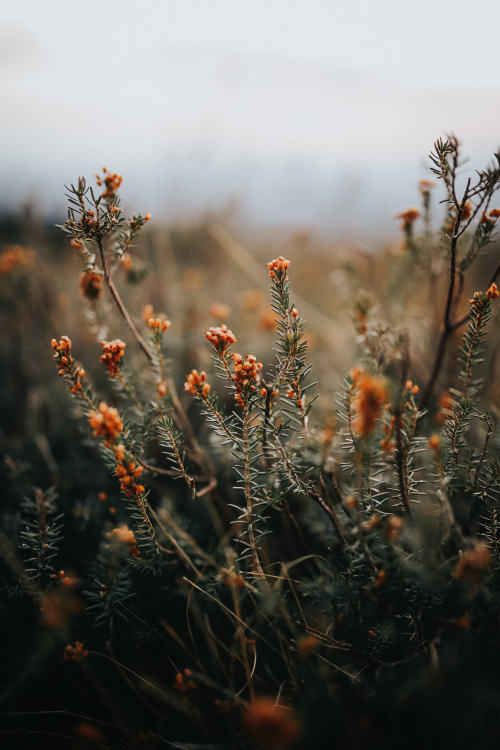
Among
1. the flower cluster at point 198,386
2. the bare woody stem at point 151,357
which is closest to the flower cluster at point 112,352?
the bare woody stem at point 151,357

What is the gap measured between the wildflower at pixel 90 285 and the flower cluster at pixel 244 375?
35.6 inches

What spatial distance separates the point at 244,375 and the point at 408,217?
139 cm

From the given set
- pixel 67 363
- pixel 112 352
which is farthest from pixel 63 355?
pixel 112 352

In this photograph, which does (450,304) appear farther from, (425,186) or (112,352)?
(112,352)

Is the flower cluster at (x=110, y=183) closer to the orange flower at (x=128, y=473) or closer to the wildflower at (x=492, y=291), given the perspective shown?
the orange flower at (x=128, y=473)

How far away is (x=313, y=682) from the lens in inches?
45.3

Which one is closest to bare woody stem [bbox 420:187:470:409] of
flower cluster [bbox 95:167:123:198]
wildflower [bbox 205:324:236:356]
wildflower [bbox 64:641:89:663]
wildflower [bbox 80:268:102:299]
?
wildflower [bbox 205:324:236:356]

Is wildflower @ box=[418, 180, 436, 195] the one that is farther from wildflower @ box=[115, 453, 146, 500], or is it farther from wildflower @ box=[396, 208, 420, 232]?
wildflower @ box=[115, 453, 146, 500]

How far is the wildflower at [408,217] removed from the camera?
1932mm

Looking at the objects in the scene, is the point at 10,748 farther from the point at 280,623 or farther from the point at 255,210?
the point at 255,210

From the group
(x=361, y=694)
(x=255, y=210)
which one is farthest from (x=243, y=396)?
(x=255, y=210)

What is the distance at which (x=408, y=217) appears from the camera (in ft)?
6.45

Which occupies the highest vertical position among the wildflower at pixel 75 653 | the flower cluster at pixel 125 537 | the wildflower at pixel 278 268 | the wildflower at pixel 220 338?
the wildflower at pixel 278 268

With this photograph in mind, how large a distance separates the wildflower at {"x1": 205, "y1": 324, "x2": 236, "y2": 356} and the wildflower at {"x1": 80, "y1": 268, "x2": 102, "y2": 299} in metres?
0.83
